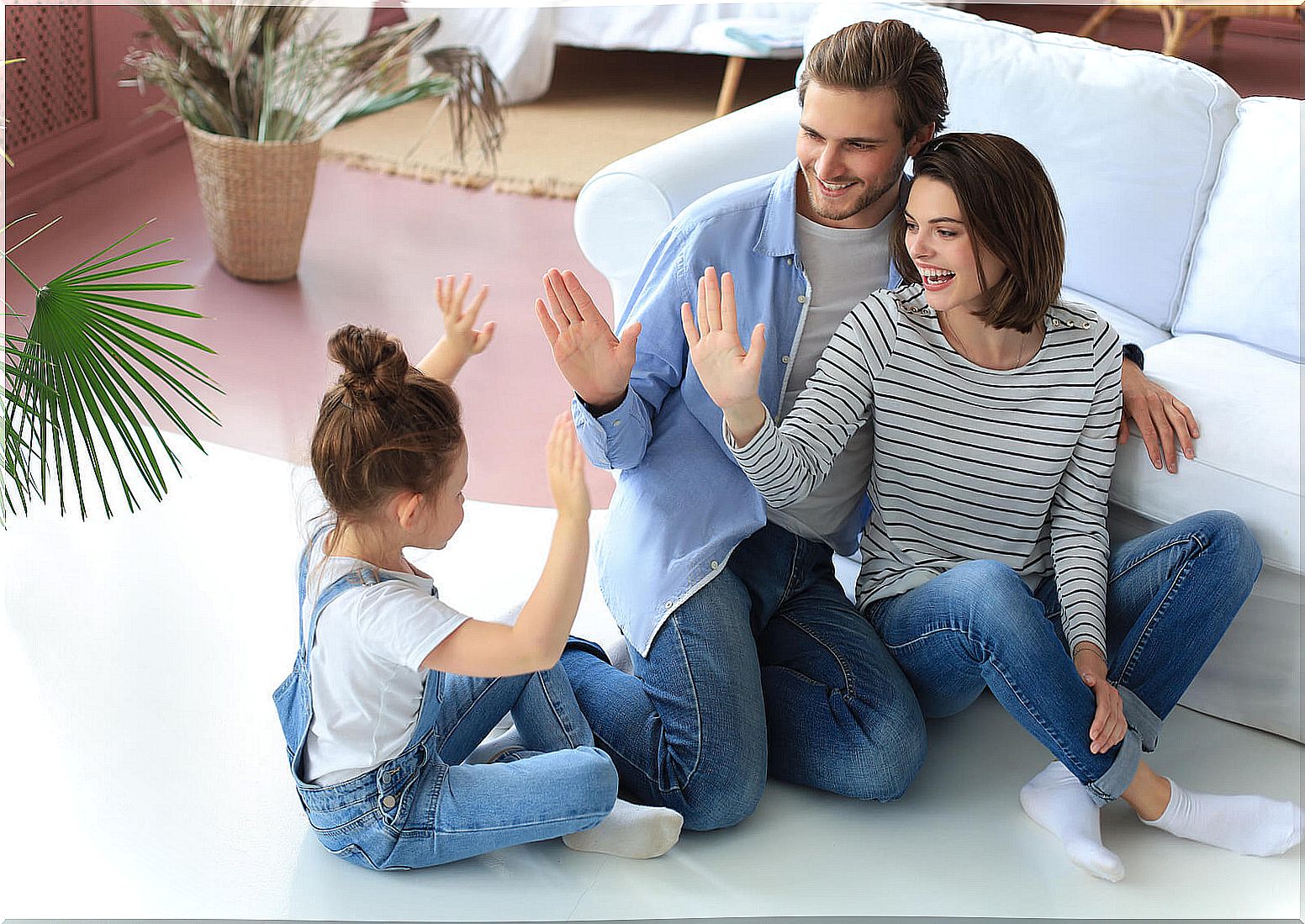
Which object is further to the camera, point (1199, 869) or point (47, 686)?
point (47, 686)

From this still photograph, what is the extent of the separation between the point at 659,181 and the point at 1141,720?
102cm

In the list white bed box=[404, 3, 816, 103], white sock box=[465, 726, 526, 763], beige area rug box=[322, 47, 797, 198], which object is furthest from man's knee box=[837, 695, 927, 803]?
white bed box=[404, 3, 816, 103]

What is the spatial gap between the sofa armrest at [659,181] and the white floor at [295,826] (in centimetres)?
58

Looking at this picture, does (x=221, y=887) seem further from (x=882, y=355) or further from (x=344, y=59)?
(x=344, y=59)

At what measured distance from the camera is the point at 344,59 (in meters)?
3.19

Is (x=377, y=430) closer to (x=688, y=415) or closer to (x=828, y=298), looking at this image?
(x=688, y=415)

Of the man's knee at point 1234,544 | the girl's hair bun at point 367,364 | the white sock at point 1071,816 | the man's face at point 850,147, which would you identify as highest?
the man's face at point 850,147

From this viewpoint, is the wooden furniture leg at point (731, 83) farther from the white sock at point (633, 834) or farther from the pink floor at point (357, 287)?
the white sock at point (633, 834)

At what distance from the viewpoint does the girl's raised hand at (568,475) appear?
4.11 ft

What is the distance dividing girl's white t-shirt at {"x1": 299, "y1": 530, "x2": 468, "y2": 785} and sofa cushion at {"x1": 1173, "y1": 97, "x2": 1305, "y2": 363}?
133 cm

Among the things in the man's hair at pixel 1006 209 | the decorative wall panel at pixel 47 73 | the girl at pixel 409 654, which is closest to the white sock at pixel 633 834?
the girl at pixel 409 654

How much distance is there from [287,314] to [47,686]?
1.55m

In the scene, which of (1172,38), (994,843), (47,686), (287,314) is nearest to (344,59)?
(287,314)

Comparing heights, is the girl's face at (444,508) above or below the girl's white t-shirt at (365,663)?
above
